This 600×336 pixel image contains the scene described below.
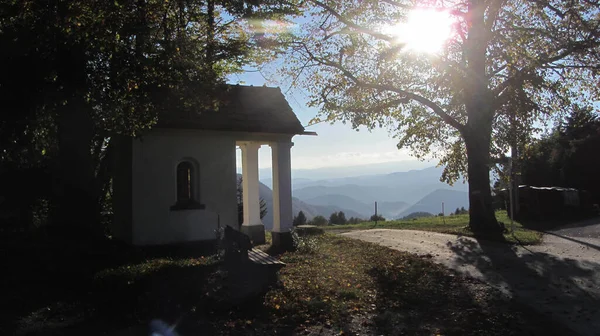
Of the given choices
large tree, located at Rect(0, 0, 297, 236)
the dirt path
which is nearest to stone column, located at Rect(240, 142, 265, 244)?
the dirt path

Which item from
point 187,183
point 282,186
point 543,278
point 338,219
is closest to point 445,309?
point 543,278

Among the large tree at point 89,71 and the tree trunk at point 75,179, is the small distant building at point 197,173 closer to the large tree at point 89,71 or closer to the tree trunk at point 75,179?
the large tree at point 89,71

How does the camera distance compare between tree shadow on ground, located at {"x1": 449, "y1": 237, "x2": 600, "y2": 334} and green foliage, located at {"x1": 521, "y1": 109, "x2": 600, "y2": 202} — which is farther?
green foliage, located at {"x1": 521, "y1": 109, "x2": 600, "y2": 202}

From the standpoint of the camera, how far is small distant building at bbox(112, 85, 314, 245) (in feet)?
42.7

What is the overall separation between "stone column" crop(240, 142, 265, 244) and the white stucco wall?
108 cm

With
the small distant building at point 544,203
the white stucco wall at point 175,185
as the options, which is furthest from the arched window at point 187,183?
the small distant building at point 544,203

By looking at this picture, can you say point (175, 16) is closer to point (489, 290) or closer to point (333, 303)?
point (333, 303)

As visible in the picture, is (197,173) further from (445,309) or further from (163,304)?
(445,309)

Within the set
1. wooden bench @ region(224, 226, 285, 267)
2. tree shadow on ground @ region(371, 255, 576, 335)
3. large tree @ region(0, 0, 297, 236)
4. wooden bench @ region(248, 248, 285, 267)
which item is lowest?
tree shadow on ground @ region(371, 255, 576, 335)

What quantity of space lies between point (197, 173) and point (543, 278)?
374 inches

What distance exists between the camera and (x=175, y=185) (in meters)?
13.4

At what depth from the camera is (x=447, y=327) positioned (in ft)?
19.2

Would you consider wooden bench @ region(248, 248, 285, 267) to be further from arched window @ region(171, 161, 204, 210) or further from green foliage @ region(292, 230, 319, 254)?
arched window @ region(171, 161, 204, 210)

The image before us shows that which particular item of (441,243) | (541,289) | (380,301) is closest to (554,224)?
(441,243)
